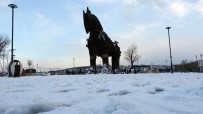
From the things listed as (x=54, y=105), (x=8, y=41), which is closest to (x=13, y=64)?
(x=54, y=105)

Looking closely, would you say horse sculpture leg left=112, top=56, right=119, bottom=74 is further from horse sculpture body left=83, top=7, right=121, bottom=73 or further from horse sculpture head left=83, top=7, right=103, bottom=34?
horse sculpture head left=83, top=7, right=103, bottom=34

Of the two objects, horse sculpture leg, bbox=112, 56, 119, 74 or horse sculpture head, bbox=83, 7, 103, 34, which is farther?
horse sculpture leg, bbox=112, 56, 119, 74

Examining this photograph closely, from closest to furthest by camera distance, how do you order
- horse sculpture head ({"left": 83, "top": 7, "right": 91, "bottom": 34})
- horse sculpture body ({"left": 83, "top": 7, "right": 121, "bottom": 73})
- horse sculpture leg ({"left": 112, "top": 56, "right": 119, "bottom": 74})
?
horse sculpture head ({"left": 83, "top": 7, "right": 91, "bottom": 34})
horse sculpture body ({"left": 83, "top": 7, "right": 121, "bottom": 73})
horse sculpture leg ({"left": 112, "top": 56, "right": 119, "bottom": 74})

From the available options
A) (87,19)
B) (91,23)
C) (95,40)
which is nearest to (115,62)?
(95,40)

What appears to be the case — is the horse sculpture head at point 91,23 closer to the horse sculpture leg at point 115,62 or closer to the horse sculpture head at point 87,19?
the horse sculpture head at point 87,19

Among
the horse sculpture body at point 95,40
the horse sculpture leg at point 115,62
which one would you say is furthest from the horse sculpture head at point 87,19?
the horse sculpture leg at point 115,62

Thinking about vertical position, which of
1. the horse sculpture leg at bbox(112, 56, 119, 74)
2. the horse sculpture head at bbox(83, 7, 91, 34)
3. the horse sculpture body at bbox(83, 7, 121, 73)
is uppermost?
the horse sculpture head at bbox(83, 7, 91, 34)

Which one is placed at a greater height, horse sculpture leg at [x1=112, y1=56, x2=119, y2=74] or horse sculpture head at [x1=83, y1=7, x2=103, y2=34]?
horse sculpture head at [x1=83, y1=7, x2=103, y2=34]

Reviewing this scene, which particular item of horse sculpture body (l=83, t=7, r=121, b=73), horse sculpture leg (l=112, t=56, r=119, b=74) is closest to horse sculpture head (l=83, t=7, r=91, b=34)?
horse sculpture body (l=83, t=7, r=121, b=73)

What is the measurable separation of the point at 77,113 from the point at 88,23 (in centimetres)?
2753

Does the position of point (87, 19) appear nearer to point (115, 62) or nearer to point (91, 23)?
point (91, 23)

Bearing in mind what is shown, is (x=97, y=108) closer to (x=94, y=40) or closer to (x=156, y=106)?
(x=156, y=106)

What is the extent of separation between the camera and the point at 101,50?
32.3 metres

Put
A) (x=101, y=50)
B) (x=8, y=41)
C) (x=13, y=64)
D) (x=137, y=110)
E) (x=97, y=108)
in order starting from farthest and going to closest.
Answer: (x=8, y=41) → (x=101, y=50) → (x=13, y=64) → (x=97, y=108) → (x=137, y=110)
